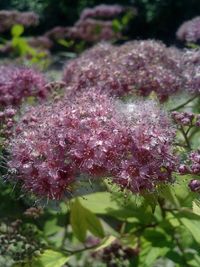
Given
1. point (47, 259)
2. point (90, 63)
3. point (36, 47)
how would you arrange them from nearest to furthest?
point (47, 259) < point (90, 63) < point (36, 47)

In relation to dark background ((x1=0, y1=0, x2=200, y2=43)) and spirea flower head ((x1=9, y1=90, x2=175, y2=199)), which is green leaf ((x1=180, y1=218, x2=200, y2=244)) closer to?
spirea flower head ((x1=9, y1=90, x2=175, y2=199))

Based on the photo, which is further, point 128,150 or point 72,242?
point 72,242

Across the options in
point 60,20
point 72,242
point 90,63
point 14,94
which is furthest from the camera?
point 60,20

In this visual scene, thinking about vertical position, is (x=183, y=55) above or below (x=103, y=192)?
above

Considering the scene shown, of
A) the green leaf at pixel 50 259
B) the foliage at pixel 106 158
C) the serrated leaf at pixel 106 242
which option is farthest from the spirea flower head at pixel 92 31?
the green leaf at pixel 50 259

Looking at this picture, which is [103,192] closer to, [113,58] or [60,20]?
[113,58]

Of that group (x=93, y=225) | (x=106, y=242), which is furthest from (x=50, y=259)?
(x=93, y=225)

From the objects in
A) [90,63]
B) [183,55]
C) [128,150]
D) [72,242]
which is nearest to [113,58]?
[90,63]
